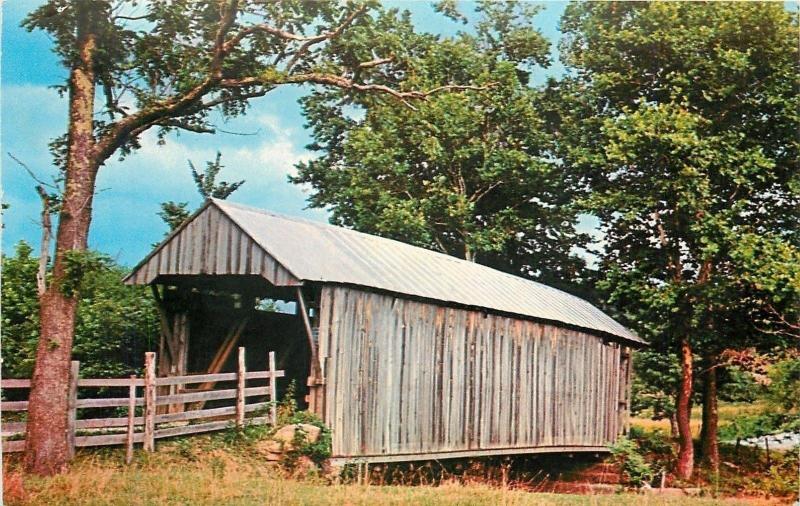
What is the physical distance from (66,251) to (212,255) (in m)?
4.09

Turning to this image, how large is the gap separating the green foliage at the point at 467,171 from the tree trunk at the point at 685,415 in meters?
5.47

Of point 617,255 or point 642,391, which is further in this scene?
point 642,391

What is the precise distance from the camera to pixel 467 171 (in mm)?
32844

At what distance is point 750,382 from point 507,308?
9311mm

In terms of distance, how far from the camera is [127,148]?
1462 cm

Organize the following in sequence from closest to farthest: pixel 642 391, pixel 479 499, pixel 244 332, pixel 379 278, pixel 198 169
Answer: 1. pixel 479 499
2. pixel 198 169
3. pixel 379 278
4. pixel 244 332
5. pixel 642 391

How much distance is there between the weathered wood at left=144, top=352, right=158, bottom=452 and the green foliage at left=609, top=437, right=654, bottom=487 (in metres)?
15.7

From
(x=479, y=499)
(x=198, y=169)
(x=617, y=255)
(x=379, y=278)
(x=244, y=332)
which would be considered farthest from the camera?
(x=617, y=255)

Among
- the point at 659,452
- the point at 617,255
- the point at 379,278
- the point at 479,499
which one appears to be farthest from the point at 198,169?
the point at 659,452

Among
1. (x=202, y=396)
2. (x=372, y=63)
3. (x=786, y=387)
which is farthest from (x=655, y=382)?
(x=372, y=63)

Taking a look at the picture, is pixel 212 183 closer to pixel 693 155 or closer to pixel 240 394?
pixel 240 394

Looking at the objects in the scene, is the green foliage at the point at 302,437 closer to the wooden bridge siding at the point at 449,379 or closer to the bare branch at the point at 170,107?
the wooden bridge siding at the point at 449,379

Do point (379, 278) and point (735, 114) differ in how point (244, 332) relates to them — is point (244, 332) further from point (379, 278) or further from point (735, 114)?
point (735, 114)

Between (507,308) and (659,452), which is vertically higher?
(507,308)
